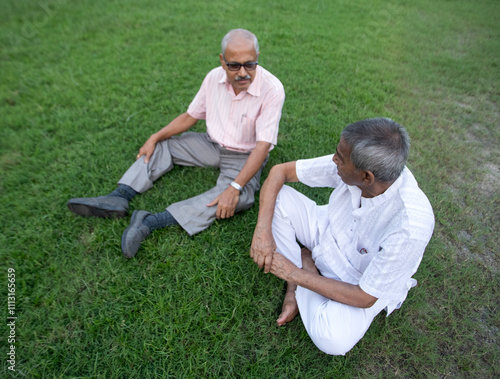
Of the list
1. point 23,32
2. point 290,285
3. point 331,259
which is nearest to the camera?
point 331,259

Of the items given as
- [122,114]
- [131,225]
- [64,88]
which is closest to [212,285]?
[131,225]

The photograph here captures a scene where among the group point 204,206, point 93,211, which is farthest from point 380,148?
point 93,211

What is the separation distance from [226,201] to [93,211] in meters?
1.22

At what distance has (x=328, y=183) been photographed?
95.0 inches

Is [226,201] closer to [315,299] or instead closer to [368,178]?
[315,299]

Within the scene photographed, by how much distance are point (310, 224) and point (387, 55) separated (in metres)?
4.52

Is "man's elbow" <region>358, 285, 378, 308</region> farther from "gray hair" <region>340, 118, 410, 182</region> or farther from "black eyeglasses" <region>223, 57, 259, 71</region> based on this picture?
"black eyeglasses" <region>223, 57, 259, 71</region>

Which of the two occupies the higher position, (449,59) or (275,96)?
(275,96)

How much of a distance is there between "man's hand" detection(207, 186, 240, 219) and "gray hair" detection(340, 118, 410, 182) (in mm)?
1288

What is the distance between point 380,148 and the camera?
170 centimetres

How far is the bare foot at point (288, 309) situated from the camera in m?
2.32

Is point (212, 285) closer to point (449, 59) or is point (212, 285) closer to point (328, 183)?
point (328, 183)

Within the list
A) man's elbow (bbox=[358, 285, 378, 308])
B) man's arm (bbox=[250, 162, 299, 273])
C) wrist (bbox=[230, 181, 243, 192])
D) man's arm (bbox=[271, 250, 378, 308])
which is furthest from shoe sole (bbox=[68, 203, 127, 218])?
man's elbow (bbox=[358, 285, 378, 308])

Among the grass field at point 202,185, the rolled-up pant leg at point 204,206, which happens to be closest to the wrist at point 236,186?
the rolled-up pant leg at point 204,206
